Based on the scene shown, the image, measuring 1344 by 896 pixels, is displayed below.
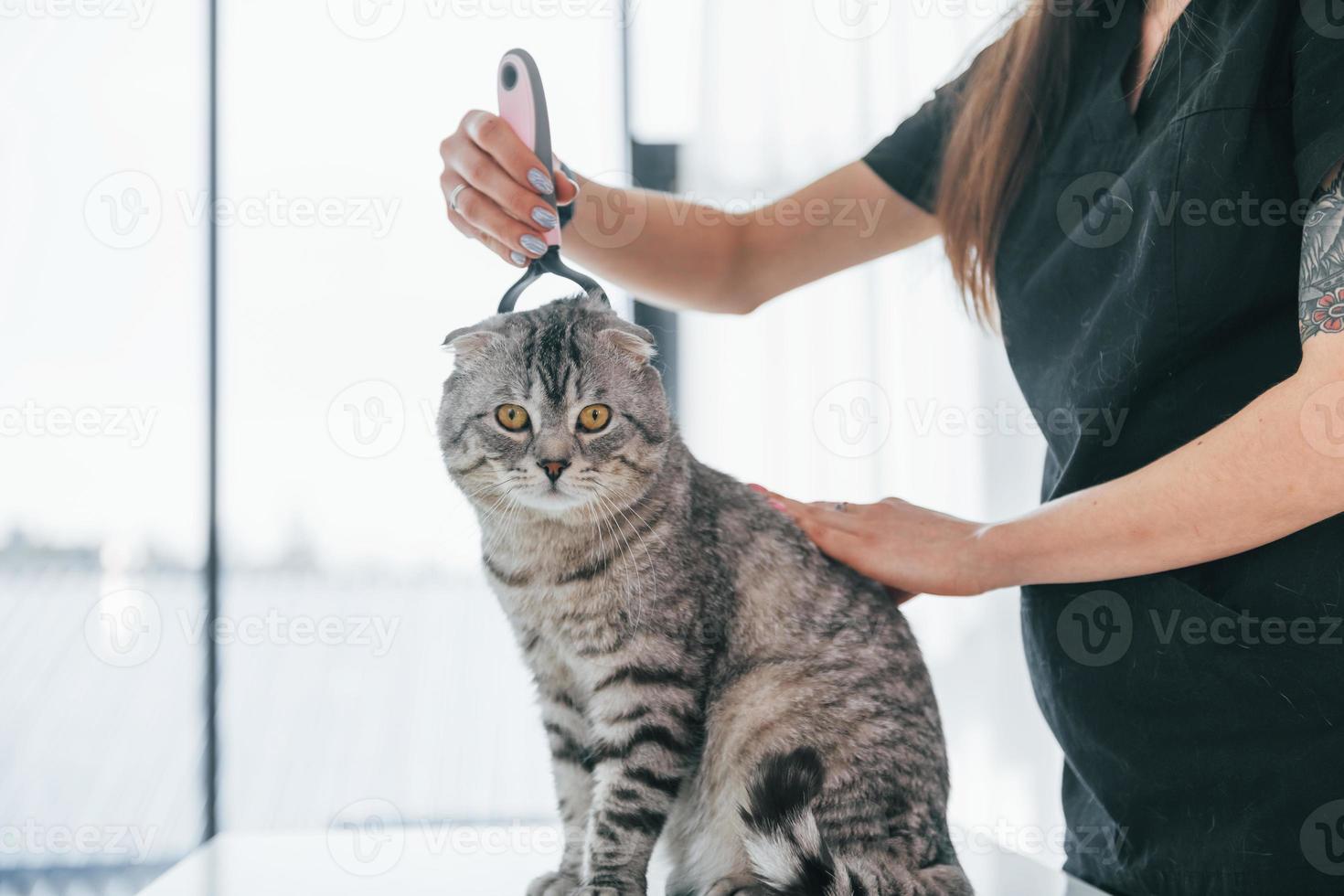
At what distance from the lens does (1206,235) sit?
3.37ft

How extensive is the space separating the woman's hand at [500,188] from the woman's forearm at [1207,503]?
2.09 ft

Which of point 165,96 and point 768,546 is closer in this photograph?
point 768,546

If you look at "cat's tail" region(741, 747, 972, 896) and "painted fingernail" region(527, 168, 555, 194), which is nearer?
"cat's tail" region(741, 747, 972, 896)

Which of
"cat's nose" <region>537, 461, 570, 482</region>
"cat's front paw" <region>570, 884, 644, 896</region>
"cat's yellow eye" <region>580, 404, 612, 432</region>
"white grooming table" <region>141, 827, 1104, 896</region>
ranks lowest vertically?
"white grooming table" <region>141, 827, 1104, 896</region>

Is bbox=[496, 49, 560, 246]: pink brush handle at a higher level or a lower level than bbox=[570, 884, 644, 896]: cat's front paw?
higher

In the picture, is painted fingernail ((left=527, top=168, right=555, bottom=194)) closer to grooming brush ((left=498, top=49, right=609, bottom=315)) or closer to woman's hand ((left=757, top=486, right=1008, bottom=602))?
grooming brush ((left=498, top=49, right=609, bottom=315))

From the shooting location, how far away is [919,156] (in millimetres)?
1453

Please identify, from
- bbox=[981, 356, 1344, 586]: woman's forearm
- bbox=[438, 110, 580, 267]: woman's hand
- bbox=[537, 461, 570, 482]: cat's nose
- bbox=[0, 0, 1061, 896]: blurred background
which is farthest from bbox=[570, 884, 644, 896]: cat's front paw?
bbox=[0, 0, 1061, 896]: blurred background

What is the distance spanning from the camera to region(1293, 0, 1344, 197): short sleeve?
0.88 metres

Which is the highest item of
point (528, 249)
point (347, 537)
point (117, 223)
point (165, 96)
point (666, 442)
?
point (165, 96)

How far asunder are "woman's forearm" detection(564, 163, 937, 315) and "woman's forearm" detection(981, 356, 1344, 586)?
58 cm

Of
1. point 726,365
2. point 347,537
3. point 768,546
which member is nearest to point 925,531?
point 768,546

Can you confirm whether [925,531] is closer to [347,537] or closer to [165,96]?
[347,537]

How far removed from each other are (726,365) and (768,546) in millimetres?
1610
